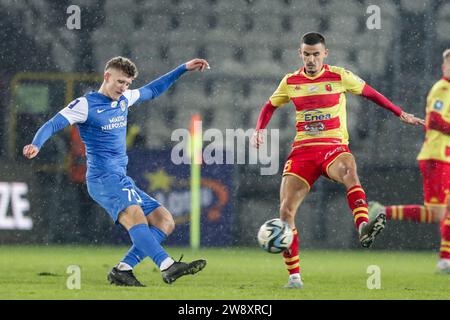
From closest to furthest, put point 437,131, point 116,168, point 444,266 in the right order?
point 116,168 < point 444,266 < point 437,131

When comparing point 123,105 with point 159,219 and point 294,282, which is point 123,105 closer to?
point 159,219

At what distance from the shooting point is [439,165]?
9.45 meters

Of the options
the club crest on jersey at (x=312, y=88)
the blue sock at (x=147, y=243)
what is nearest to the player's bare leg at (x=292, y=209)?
the club crest on jersey at (x=312, y=88)

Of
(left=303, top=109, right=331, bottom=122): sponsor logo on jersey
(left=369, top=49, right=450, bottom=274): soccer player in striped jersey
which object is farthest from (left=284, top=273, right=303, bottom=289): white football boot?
(left=369, top=49, right=450, bottom=274): soccer player in striped jersey

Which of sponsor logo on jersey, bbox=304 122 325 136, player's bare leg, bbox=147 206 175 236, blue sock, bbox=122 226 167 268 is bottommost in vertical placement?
blue sock, bbox=122 226 167 268

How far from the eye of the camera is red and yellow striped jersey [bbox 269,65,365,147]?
739 centimetres

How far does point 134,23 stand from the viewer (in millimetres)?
13711

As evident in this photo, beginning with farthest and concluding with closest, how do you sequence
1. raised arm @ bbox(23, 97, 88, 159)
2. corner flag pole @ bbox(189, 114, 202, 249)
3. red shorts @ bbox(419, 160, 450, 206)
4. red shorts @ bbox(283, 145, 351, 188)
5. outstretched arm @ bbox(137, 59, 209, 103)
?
corner flag pole @ bbox(189, 114, 202, 249) < red shorts @ bbox(419, 160, 450, 206) < outstretched arm @ bbox(137, 59, 209, 103) < red shorts @ bbox(283, 145, 351, 188) < raised arm @ bbox(23, 97, 88, 159)

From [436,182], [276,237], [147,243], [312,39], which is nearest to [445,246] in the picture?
[436,182]

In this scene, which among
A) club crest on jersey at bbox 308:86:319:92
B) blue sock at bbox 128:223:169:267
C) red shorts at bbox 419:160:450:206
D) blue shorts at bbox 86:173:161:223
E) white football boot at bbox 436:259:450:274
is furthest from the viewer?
red shorts at bbox 419:160:450:206

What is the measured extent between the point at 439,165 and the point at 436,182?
180 mm

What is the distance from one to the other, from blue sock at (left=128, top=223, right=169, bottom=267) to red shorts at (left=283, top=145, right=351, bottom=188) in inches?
42.5

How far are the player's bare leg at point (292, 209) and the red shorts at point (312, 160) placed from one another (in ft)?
0.15

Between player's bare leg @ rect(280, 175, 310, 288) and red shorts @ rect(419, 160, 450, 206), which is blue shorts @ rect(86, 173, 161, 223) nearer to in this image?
player's bare leg @ rect(280, 175, 310, 288)
